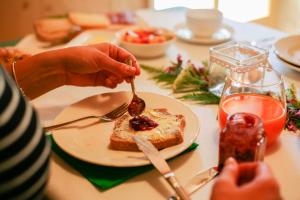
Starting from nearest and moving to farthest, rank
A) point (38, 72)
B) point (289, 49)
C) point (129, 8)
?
1. point (38, 72)
2. point (289, 49)
3. point (129, 8)

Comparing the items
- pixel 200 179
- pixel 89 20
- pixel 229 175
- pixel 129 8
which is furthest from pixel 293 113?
pixel 129 8

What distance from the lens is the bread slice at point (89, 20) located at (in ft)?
5.85

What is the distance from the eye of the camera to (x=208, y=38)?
165 centimetres

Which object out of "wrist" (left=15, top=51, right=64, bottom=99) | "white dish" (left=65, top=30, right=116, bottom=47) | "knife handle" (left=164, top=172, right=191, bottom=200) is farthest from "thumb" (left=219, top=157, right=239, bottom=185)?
"white dish" (left=65, top=30, right=116, bottom=47)

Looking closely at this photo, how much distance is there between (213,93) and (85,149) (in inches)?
19.4

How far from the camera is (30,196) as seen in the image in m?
0.60

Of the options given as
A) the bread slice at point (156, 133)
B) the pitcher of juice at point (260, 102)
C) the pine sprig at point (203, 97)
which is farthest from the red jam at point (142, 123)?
the pine sprig at point (203, 97)

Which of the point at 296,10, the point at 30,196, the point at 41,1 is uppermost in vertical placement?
A: the point at 30,196

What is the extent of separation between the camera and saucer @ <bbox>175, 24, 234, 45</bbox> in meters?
1.63

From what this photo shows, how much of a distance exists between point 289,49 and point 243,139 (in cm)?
83

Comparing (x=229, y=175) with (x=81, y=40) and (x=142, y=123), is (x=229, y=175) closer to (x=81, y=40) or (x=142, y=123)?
(x=142, y=123)

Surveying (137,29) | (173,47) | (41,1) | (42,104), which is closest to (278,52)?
(173,47)

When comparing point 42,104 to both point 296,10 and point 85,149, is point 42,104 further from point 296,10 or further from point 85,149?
point 296,10

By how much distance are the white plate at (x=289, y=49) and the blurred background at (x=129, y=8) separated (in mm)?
1853
